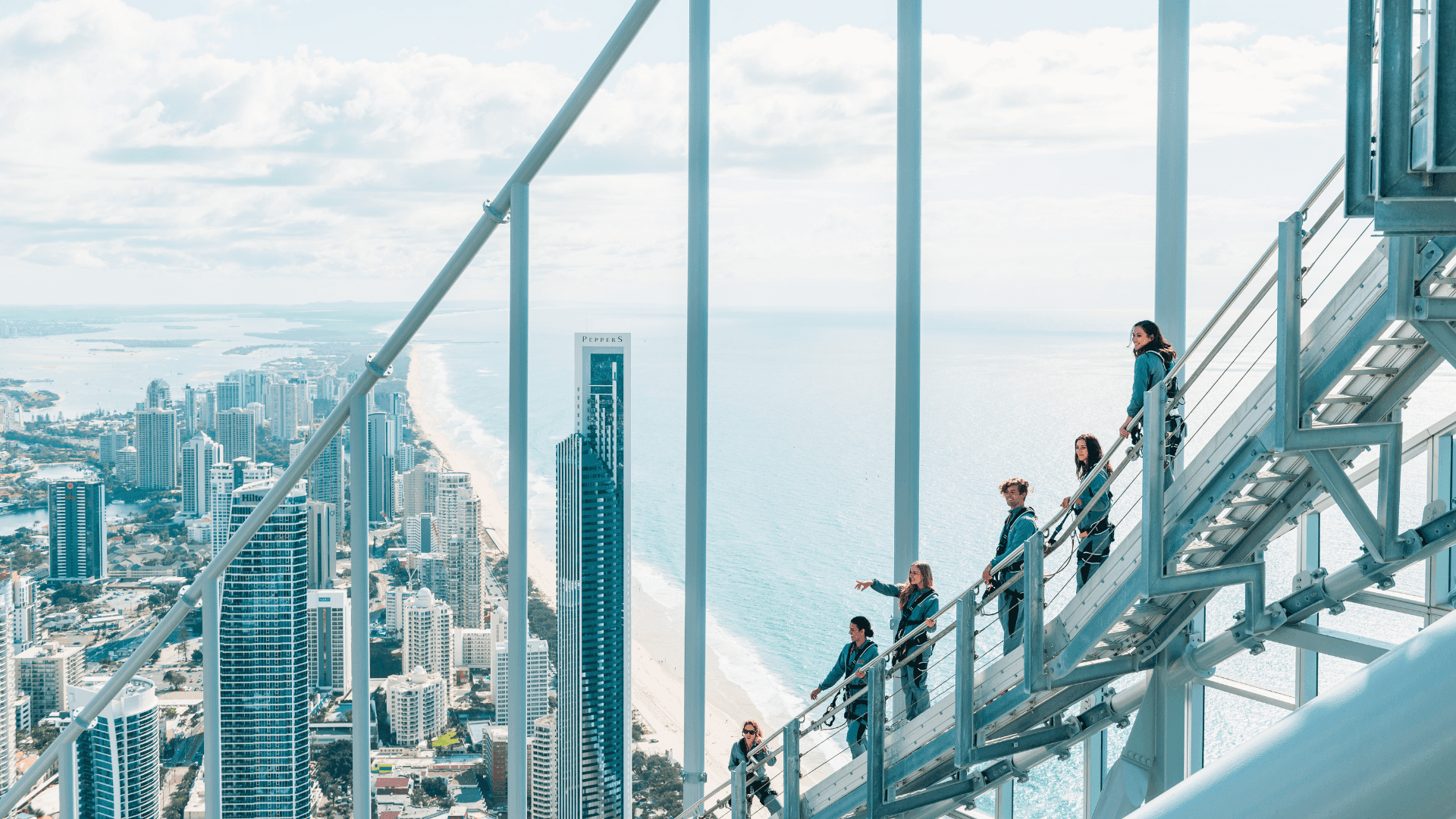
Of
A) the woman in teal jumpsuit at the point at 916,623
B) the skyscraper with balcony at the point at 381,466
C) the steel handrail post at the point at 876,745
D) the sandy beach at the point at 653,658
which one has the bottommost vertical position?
the sandy beach at the point at 653,658

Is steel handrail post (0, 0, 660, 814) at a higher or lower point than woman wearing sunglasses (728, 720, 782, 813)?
higher

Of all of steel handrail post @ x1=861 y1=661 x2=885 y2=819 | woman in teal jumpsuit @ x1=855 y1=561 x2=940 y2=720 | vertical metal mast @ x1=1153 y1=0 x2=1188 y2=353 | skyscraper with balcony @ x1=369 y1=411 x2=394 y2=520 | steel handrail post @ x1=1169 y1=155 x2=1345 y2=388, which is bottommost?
steel handrail post @ x1=861 y1=661 x2=885 y2=819

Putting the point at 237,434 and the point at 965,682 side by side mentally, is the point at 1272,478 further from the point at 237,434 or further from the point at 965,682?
the point at 237,434

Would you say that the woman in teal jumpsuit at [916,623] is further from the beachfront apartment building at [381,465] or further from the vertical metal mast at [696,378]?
the beachfront apartment building at [381,465]

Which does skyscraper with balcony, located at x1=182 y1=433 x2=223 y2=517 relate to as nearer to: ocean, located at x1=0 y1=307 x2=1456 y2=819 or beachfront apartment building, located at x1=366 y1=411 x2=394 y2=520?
beachfront apartment building, located at x1=366 y1=411 x2=394 y2=520

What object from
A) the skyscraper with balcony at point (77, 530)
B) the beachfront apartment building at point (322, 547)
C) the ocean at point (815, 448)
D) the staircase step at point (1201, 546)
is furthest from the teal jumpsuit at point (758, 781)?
the ocean at point (815, 448)

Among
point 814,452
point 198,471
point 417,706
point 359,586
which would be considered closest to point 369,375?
point 359,586

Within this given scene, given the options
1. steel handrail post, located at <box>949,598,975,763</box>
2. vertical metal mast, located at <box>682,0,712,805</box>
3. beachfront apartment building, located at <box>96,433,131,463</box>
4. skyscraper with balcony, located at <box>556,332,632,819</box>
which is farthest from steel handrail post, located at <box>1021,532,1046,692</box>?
beachfront apartment building, located at <box>96,433,131,463</box>
